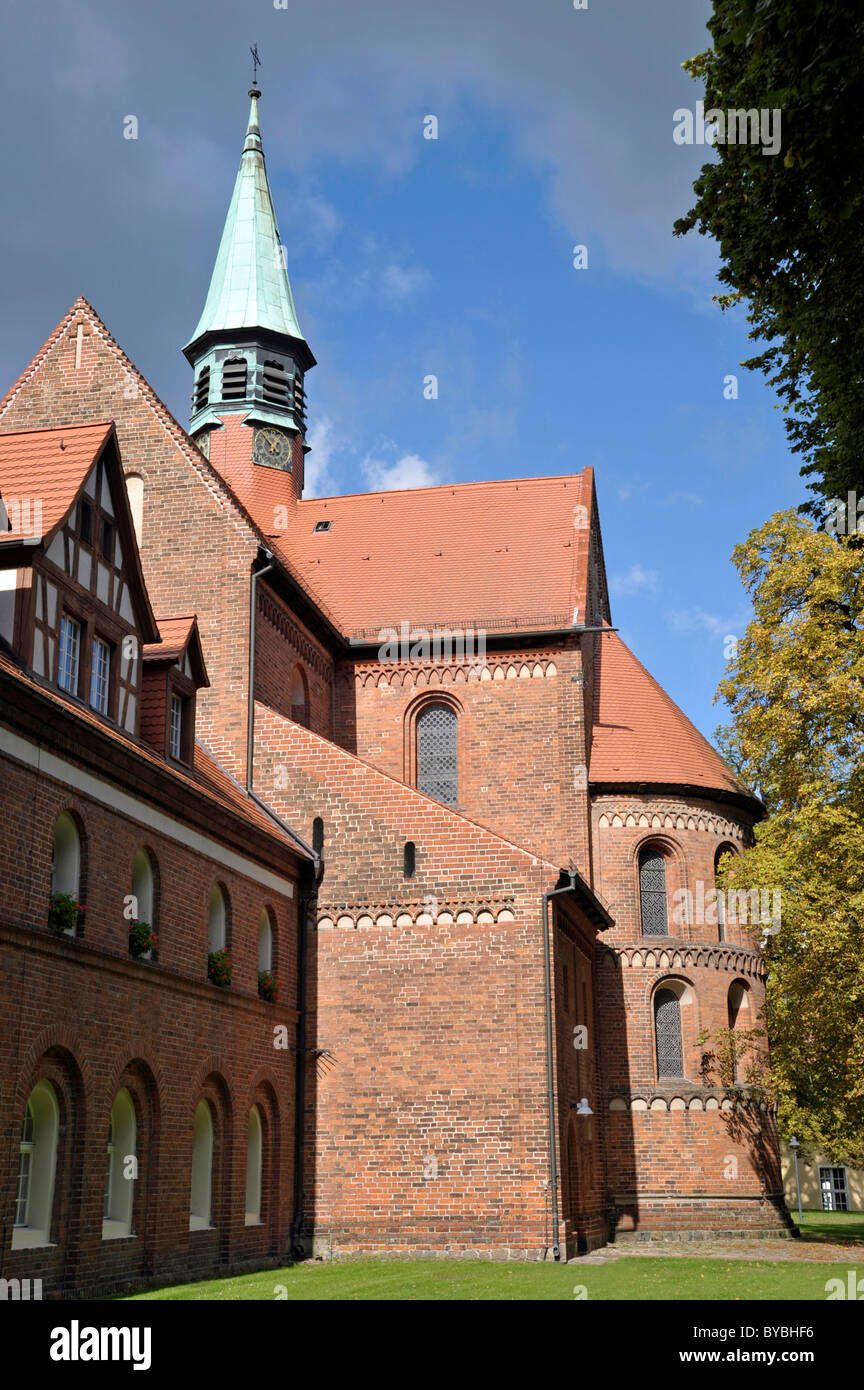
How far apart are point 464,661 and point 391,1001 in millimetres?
9901

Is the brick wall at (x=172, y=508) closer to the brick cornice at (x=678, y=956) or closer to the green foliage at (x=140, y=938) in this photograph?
the green foliage at (x=140, y=938)

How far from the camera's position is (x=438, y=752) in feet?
100

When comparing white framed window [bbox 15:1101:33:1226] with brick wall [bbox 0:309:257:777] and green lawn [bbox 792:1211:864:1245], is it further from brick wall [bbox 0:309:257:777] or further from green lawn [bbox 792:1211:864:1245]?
green lawn [bbox 792:1211:864:1245]

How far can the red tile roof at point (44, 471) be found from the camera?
57.4 feet

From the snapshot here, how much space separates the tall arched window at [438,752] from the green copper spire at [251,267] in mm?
12988

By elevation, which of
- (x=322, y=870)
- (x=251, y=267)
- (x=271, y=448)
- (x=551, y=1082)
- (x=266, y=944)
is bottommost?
(x=551, y=1082)

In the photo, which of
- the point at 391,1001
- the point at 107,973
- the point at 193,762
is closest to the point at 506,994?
the point at 391,1001

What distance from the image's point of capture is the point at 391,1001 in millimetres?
22625

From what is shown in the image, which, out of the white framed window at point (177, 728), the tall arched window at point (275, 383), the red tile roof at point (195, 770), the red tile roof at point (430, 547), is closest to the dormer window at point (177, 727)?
the white framed window at point (177, 728)

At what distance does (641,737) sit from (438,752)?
4437 mm

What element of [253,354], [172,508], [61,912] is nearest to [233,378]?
[253,354]

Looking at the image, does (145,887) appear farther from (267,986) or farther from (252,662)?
(252,662)

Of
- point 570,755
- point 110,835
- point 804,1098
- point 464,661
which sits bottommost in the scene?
point 804,1098

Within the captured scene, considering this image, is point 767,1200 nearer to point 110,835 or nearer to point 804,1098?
point 804,1098
